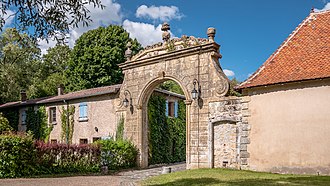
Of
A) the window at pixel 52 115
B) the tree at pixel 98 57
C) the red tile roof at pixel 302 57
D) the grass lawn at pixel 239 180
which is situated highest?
the tree at pixel 98 57

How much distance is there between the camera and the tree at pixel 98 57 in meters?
32.1

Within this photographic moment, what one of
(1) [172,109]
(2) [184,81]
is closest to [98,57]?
(1) [172,109]

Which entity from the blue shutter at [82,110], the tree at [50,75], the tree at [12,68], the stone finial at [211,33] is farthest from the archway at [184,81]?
the tree at [12,68]

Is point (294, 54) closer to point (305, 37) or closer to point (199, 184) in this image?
point (305, 37)

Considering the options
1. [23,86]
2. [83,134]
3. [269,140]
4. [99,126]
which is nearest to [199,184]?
[269,140]

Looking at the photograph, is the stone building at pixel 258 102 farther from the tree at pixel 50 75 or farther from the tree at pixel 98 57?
the tree at pixel 50 75

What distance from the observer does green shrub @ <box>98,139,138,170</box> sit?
16797 millimetres

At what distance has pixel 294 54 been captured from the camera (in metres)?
13.1

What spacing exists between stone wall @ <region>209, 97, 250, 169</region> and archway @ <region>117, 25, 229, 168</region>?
12.5 inches

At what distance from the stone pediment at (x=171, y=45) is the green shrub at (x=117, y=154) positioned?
15.9 feet

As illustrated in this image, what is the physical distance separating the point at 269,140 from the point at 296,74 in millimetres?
2703

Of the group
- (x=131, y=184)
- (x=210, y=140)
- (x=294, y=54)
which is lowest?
(x=131, y=184)

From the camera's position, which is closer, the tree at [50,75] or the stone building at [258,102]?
the stone building at [258,102]

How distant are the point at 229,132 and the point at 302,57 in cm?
416
